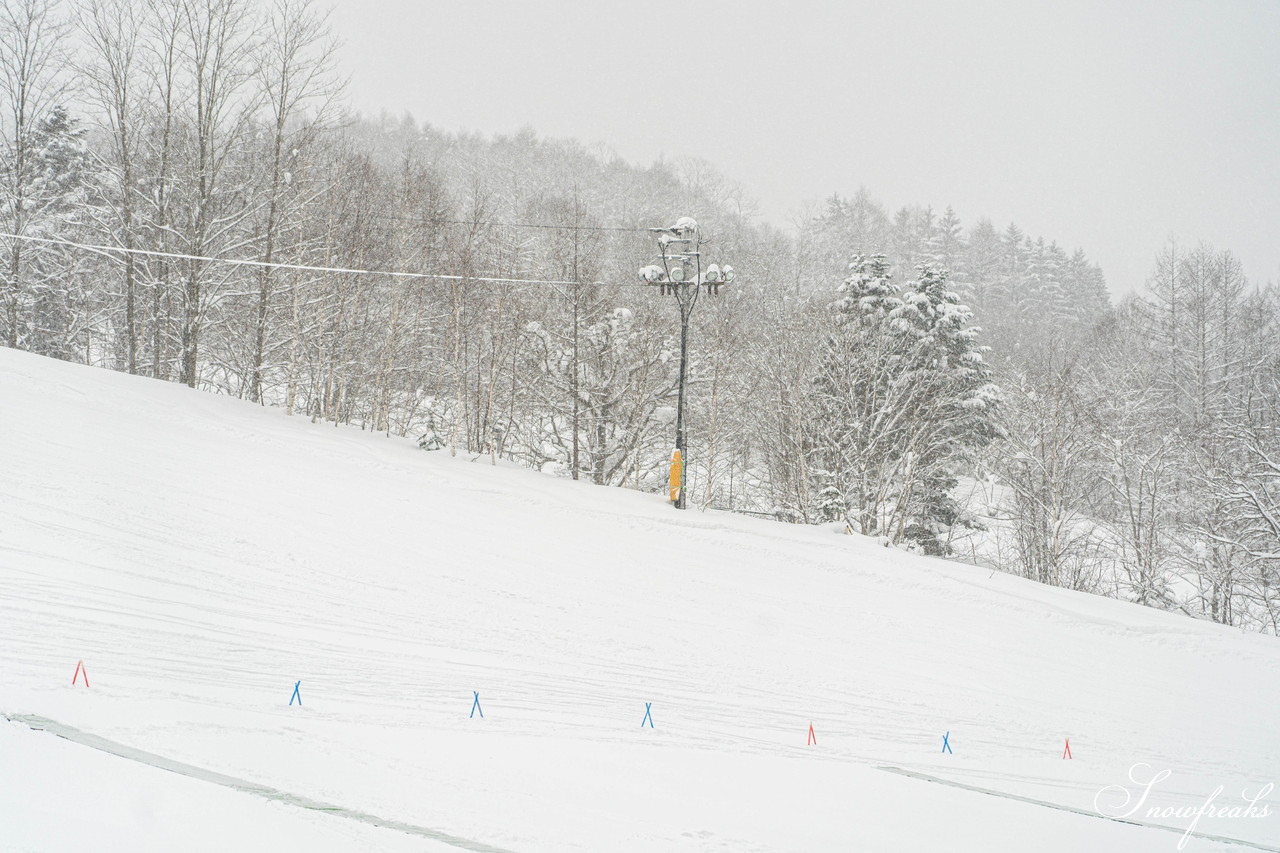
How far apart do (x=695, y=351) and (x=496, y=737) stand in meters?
21.3

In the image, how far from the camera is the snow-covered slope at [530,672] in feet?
17.7

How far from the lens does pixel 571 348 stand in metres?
25.0

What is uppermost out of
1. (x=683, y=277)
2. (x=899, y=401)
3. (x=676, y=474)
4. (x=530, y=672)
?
(x=683, y=277)

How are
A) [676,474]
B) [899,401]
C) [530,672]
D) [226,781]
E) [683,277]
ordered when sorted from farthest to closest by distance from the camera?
[899,401]
[683,277]
[676,474]
[530,672]
[226,781]

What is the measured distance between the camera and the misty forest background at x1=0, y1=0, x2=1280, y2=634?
22.7 meters

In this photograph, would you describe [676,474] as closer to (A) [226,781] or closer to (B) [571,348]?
(B) [571,348]

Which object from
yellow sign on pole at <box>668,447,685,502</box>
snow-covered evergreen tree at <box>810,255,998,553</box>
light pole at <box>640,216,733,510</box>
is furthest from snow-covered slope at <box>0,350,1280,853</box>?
snow-covered evergreen tree at <box>810,255,998,553</box>

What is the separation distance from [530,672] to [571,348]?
17.1 metres

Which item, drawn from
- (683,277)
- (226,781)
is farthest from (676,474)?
(226,781)

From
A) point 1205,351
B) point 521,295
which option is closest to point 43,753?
point 521,295

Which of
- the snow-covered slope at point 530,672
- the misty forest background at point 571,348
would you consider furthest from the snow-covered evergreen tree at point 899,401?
the snow-covered slope at point 530,672

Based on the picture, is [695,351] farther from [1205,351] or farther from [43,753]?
[43,753]

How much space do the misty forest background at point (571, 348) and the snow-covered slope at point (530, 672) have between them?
24.4 feet

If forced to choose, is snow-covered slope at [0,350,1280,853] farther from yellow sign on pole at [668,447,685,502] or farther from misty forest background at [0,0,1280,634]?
misty forest background at [0,0,1280,634]
